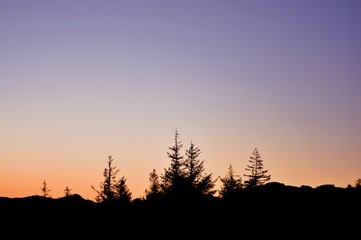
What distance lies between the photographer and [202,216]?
23.8m

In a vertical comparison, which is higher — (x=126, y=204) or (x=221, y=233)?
(x=126, y=204)

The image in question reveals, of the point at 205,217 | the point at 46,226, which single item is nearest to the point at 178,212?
the point at 205,217

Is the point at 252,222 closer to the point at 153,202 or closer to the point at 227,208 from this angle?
the point at 227,208

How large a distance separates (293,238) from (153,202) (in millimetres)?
9442

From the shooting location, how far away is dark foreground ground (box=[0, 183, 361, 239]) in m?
21.6

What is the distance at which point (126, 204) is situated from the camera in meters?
26.0

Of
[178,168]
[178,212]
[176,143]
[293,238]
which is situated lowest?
[293,238]

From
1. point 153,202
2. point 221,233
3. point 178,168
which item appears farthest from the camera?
point 178,168

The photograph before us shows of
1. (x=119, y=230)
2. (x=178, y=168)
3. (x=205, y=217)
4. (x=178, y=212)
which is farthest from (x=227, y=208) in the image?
(x=178, y=168)

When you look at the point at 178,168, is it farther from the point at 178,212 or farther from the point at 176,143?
the point at 178,212

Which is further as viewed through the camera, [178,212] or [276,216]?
[178,212]

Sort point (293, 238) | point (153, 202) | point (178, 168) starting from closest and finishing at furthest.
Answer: point (293, 238), point (153, 202), point (178, 168)

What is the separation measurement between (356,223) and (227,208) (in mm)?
7334

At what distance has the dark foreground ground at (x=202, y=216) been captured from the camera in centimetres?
2161
